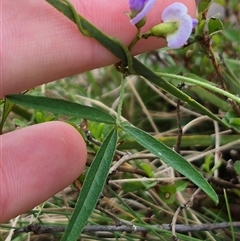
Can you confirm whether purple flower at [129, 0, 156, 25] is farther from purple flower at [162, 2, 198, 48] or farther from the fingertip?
the fingertip

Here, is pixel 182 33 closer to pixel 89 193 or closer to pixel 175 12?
pixel 175 12

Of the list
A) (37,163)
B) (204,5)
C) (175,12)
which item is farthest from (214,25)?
(37,163)

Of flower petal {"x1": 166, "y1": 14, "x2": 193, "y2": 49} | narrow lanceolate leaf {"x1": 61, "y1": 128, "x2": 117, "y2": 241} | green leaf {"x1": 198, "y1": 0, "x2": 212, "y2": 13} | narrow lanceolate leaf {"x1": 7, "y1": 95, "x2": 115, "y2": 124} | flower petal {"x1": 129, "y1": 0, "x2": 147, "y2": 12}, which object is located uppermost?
flower petal {"x1": 129, "y1": 0, "x2": 147, "y2": 12}

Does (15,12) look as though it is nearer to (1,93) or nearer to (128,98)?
(1,93)

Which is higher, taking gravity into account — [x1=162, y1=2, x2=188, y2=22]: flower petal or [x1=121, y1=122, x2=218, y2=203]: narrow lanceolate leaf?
[x1=162, y1=2, x2=188, y2=22]: flower petal

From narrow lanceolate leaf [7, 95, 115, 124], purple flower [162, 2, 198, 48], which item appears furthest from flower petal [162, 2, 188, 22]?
narrow lanceolate leaf [7, 95, 115, 124]

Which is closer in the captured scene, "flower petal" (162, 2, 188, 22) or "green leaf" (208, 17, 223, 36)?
"flower petal" (162, 2, 188, 22)

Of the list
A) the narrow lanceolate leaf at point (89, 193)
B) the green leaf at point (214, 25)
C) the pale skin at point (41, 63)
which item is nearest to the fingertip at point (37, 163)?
the pale skin at point (41, 63)
